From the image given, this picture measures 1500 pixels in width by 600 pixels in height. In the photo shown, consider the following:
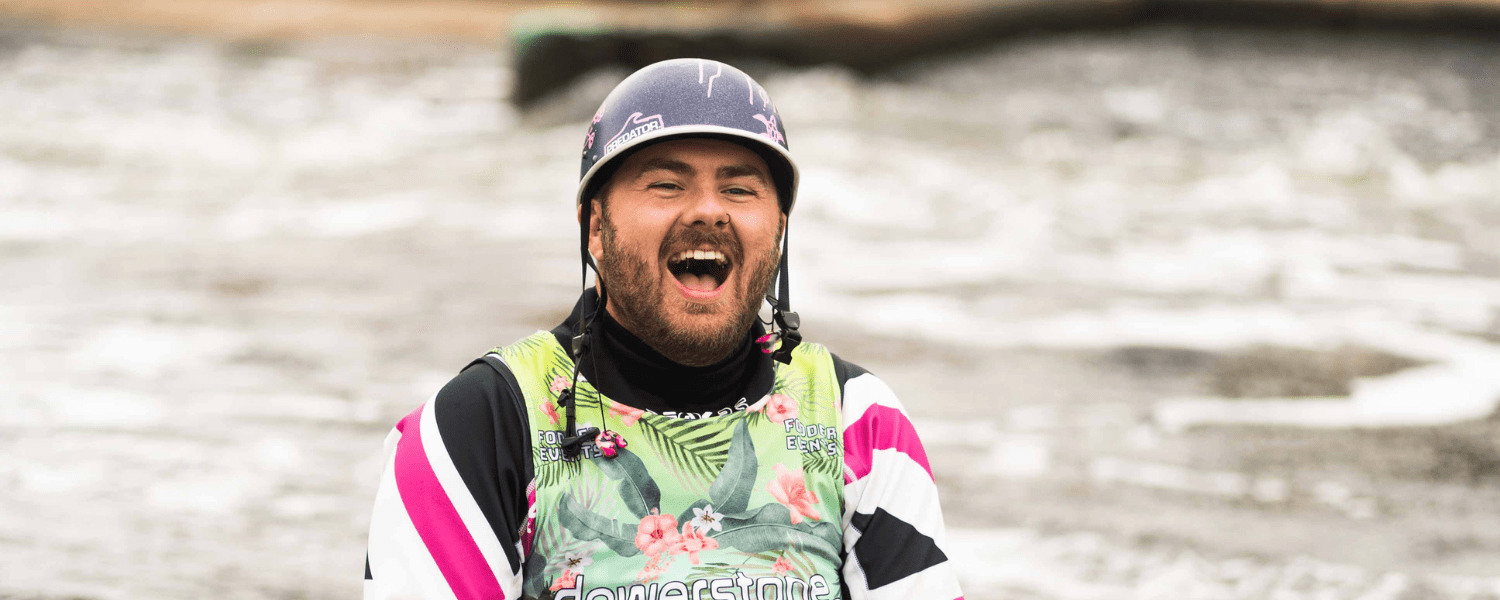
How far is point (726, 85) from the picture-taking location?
2330mm

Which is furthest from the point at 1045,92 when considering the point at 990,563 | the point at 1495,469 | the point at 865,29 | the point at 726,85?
the point at 726,85

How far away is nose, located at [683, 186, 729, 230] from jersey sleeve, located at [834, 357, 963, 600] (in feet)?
1.33

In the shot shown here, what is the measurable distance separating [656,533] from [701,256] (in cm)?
46

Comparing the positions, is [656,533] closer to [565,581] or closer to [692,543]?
[692,543]

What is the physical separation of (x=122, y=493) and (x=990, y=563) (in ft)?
12.2

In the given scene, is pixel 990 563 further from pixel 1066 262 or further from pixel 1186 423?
pixel 1066 262

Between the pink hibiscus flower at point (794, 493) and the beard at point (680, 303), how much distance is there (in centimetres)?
23

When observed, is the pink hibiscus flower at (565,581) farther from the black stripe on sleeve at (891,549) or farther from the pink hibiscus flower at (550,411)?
the black stripe on sleeve at (891,549)

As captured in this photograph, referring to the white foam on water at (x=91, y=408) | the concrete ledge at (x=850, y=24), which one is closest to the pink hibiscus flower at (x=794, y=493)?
the white foam on water at (x=91, y=408)

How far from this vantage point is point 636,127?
2.29 meters

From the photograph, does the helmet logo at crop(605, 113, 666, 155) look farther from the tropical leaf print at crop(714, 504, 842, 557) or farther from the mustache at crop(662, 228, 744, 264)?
the tropical leaf print at crop(714, 504, 842, 557)

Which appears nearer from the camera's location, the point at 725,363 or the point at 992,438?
the point at 725,363

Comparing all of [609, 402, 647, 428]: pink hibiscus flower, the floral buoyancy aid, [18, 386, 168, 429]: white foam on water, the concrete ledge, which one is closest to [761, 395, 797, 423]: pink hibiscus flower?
the floral buoyancy aid

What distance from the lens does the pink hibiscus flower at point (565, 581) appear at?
85.1 inches
